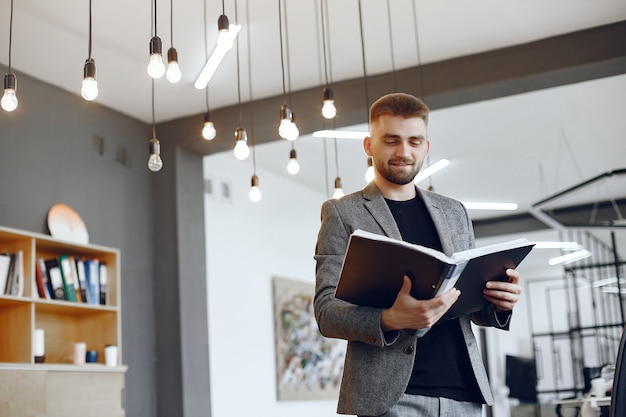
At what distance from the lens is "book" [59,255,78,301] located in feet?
15.7

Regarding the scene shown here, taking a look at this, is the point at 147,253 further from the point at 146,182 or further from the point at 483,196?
the point at 483,196

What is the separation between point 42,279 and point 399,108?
10.6 ft

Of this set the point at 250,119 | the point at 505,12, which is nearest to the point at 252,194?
the point at 250,119

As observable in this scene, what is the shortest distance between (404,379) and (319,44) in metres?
3.51

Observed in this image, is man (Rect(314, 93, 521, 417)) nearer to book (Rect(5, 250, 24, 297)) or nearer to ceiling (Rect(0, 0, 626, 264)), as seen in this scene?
ceiling (Rect(0, 0, 626, 264))

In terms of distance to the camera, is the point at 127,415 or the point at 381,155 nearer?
the point at 381,155

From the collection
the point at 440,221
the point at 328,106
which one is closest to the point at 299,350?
the point at 328,106

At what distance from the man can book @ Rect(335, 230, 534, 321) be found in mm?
27

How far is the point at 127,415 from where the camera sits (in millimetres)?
5539

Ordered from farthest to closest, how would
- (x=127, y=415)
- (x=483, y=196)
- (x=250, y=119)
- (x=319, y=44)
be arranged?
(x=483, y=196), (x=250, y=119), (x=127, y=415), (x=319, y=44)

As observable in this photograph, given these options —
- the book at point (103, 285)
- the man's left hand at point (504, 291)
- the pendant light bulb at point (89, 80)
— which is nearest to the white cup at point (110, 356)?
the book at point (103, 285)

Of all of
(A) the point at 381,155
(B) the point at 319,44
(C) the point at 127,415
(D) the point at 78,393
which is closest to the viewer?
(A) the point at 381,155

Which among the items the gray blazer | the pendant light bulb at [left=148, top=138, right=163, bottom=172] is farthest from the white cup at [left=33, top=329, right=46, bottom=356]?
the gray blazer

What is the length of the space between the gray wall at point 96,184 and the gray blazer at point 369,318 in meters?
3.35
